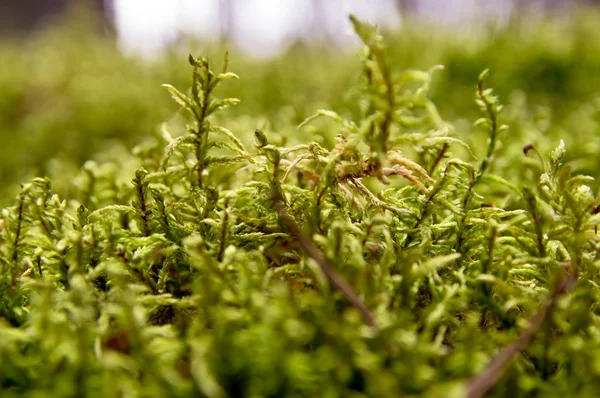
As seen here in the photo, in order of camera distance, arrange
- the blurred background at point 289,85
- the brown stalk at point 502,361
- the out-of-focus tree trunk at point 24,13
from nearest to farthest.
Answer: the brown stalk at point 502,361 < the blurred background at point 289,85 < the out-of-focus tree trunk at point 24,13

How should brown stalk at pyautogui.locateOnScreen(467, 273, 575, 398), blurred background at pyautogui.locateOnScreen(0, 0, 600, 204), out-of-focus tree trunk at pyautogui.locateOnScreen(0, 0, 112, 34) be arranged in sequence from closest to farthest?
brown stalk at pyautogui.locateOnScreen(467, 273, 575, 398) < blurred background at pyautogui.locateOnScreen(0, 0, 600, 204) < out-of-focus tree trunk at pyautogui.locateOnScreen(0, 0, 112, 34)

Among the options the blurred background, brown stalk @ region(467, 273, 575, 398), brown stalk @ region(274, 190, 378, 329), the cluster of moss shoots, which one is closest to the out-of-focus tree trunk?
the blurred background

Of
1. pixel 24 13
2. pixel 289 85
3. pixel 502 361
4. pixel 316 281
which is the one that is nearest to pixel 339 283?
pixel 316 281

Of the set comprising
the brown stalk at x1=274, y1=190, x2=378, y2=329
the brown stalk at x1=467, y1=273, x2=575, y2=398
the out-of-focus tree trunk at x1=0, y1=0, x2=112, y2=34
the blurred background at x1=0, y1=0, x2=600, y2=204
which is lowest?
the brown stalk at x1=467, y1=273, x2=575, y2=398

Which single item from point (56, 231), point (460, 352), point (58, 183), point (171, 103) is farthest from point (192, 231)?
point (171, 103)

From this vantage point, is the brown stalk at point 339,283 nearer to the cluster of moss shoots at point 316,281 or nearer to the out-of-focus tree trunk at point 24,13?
the cluster of moss shoots at point 316,281

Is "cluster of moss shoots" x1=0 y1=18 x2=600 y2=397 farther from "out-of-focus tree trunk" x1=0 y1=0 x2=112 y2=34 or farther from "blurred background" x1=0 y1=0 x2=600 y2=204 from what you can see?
"out-of-focus tree trunk" x1=0 y1=0 x2=112 y2=34

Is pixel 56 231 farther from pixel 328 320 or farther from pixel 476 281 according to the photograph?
pixel 476 281

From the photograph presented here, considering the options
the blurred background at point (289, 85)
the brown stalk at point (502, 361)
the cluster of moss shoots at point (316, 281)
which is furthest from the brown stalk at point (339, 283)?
the blurred background at point (289, 85)
